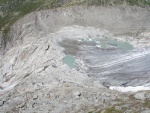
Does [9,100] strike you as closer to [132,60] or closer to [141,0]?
[132,60]

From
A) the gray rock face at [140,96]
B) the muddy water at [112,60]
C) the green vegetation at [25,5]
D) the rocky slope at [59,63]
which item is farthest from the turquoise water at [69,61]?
the green vegetation at [25,5]

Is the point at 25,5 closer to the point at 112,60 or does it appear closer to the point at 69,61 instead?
the point at 69,61

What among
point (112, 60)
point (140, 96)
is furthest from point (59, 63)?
point (140, 96)

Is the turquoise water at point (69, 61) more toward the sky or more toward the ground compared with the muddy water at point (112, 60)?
more toward the sky

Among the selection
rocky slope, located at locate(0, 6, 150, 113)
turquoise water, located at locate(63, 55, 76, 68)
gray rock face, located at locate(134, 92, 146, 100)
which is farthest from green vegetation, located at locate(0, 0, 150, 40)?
gray rock face, located at locate(134, 92, 146, 100)

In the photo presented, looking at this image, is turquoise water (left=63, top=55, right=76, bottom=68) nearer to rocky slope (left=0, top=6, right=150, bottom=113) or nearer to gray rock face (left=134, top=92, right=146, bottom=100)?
rocky slope (left=0, top=6, right=150, bottom=113)

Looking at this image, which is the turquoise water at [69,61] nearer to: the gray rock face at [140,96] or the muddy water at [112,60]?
the muddy water at [112,60]

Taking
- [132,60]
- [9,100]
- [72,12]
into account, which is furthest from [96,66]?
[72,12]

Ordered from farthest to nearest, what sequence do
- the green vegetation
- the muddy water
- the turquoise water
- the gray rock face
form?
1. the green vegetation
2. the turquoise water
3. the muddy water
4. the gray rock face
